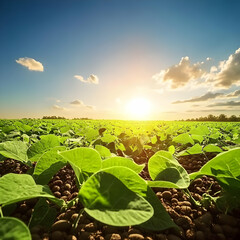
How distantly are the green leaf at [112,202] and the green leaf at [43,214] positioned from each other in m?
0.38

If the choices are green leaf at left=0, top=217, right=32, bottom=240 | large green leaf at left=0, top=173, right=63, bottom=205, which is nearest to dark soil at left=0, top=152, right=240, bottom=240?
large green leaf at left=0, top=173, right=63, bottom=205

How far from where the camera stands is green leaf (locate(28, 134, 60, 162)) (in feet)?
3.31

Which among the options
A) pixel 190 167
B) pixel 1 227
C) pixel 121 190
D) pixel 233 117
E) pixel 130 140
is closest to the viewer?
pixel 1 227

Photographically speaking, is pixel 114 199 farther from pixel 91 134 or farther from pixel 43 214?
pixel 91 134

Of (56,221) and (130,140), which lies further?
(130,140)

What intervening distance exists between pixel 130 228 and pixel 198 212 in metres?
0.40

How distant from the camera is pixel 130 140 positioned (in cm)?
236

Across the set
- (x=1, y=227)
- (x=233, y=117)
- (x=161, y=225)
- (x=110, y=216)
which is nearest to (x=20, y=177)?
(x=1, y=227)

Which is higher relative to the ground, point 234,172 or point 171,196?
point 234,172

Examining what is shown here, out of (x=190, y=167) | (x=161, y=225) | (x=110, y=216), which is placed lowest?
(x=190, y=167)

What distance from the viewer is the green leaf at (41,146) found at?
39.7 inches

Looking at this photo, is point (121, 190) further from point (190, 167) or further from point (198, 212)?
point (190, 167)

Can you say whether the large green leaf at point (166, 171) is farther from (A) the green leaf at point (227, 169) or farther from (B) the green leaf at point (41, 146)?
(B) the green leaf at point (41, 146)

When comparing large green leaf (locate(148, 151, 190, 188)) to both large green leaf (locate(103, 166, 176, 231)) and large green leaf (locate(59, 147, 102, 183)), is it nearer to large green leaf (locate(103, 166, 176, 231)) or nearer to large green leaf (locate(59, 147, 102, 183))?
large green leaf (locate(103, 166, 176, 231))
